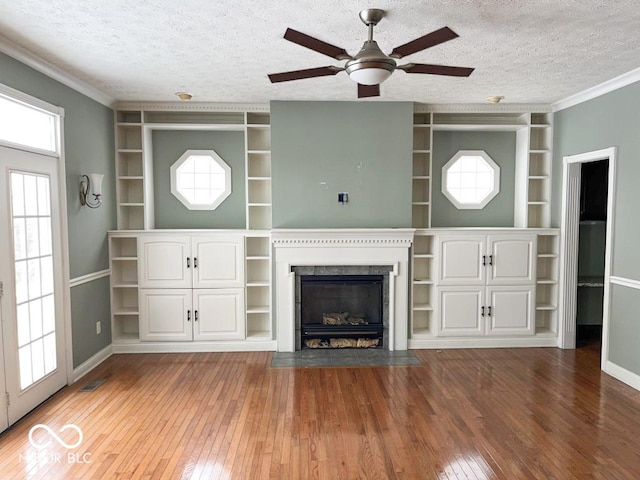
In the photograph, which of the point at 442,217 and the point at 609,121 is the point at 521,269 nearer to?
the point at 442,217

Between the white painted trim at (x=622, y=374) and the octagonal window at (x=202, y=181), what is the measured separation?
4.31 metres

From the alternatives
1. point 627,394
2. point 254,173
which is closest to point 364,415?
point 627,394

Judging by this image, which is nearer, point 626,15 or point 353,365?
point 626,15

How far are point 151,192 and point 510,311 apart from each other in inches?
171

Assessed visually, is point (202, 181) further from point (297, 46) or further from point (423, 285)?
point (423, 285)

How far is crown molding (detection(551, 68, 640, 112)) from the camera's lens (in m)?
3.62

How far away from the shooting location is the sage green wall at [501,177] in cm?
504

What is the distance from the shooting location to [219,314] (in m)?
4.69

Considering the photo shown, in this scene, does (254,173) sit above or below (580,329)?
above

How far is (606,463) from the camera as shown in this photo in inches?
101

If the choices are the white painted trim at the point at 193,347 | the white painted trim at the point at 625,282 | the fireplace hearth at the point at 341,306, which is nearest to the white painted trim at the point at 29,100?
the white painted trim at the point at 193,347

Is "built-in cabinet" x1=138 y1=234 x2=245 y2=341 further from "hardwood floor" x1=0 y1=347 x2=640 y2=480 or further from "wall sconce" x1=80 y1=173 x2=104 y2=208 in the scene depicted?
"wall sconce" x1=80 y1=173 x2=104 y2=208

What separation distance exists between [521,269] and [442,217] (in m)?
1.06

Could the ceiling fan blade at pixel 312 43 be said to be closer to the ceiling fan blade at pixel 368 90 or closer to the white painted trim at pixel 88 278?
the ceiling fan blade at pixel 368 90
